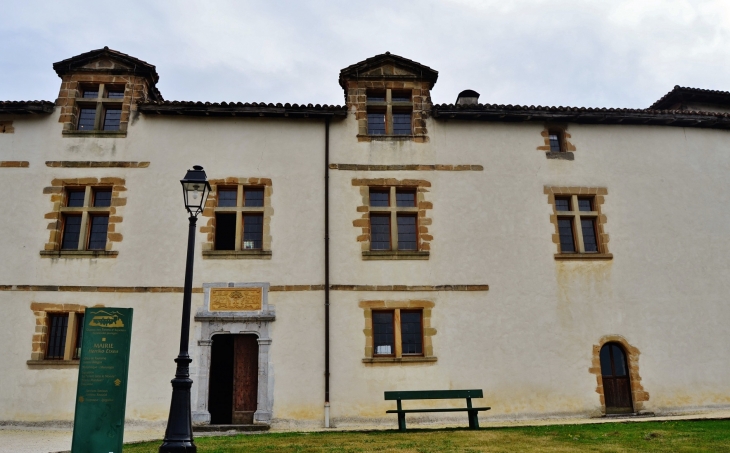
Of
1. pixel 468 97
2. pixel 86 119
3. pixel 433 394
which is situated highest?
pixel 468 97

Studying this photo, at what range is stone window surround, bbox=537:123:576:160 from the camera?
47.8 feet

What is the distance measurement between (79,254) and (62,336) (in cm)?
187

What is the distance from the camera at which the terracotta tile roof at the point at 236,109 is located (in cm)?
1391

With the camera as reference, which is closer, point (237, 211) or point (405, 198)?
point (237, 211)

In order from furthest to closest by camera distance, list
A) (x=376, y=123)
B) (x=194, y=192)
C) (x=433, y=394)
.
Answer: (x=376, y=123), (x=433, y=394), (x=194, y=192)

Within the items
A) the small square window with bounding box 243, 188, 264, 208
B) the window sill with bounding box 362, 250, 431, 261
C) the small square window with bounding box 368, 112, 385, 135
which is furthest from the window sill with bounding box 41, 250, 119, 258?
the small square window with bounding box 368, 112, 385, 135

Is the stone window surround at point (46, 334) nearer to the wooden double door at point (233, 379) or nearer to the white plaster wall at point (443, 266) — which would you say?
the white plaster wall at point (443, 266)

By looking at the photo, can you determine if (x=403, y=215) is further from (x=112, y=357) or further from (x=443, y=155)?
(x=112, y=357)

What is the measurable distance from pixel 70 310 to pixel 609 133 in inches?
552

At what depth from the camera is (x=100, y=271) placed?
12.8 metres

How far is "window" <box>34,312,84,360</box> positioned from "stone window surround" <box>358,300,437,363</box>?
6.35 metres

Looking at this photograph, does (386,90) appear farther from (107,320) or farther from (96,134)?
(107,320)

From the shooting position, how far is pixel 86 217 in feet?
43.4

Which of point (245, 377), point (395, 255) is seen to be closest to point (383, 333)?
point (395, 255)
